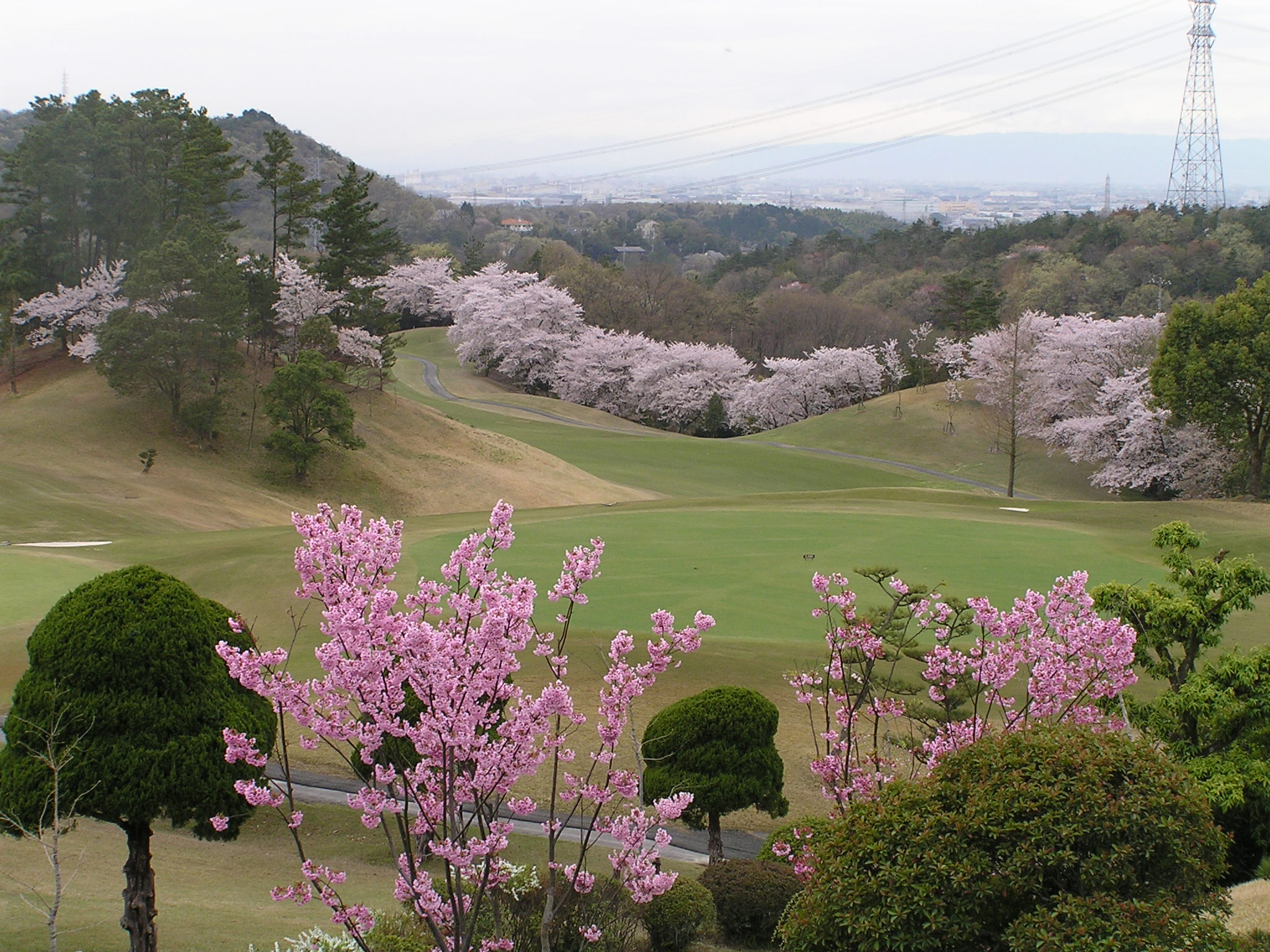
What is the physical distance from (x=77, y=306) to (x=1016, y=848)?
1551 inches

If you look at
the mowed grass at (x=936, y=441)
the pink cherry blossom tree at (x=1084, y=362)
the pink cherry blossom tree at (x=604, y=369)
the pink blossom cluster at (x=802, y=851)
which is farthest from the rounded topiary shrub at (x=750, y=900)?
the pink cherry blossom tree at (x=604, y=369)

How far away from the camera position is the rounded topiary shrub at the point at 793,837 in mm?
7543

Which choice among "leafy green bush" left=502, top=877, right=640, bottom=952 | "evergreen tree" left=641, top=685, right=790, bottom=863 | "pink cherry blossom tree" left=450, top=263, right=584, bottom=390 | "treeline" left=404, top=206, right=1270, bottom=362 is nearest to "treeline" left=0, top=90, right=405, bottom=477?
"pink cherry blossom tree" left=450, top=263, right=584, bottom=390

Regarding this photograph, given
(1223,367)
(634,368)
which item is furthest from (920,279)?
(1223,367)

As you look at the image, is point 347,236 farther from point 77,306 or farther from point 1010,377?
point 1010,377

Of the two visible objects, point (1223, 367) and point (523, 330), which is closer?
point (1223, 367)

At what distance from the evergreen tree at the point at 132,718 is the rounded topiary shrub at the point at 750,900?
404 cm

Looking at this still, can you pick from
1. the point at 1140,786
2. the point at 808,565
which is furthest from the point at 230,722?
the point at 808,565

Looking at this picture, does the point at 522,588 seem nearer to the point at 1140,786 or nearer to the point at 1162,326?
the point at 1140,786

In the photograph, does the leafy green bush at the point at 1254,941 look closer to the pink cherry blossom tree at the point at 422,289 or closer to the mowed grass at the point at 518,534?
the mowed grass at the point at 518,534

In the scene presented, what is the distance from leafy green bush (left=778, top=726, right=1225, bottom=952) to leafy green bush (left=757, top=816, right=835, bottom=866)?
26.3 inches

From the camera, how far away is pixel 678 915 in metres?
8.69

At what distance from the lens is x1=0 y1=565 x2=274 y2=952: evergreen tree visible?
311 inches

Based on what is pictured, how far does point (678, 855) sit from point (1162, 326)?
46.6 metres
